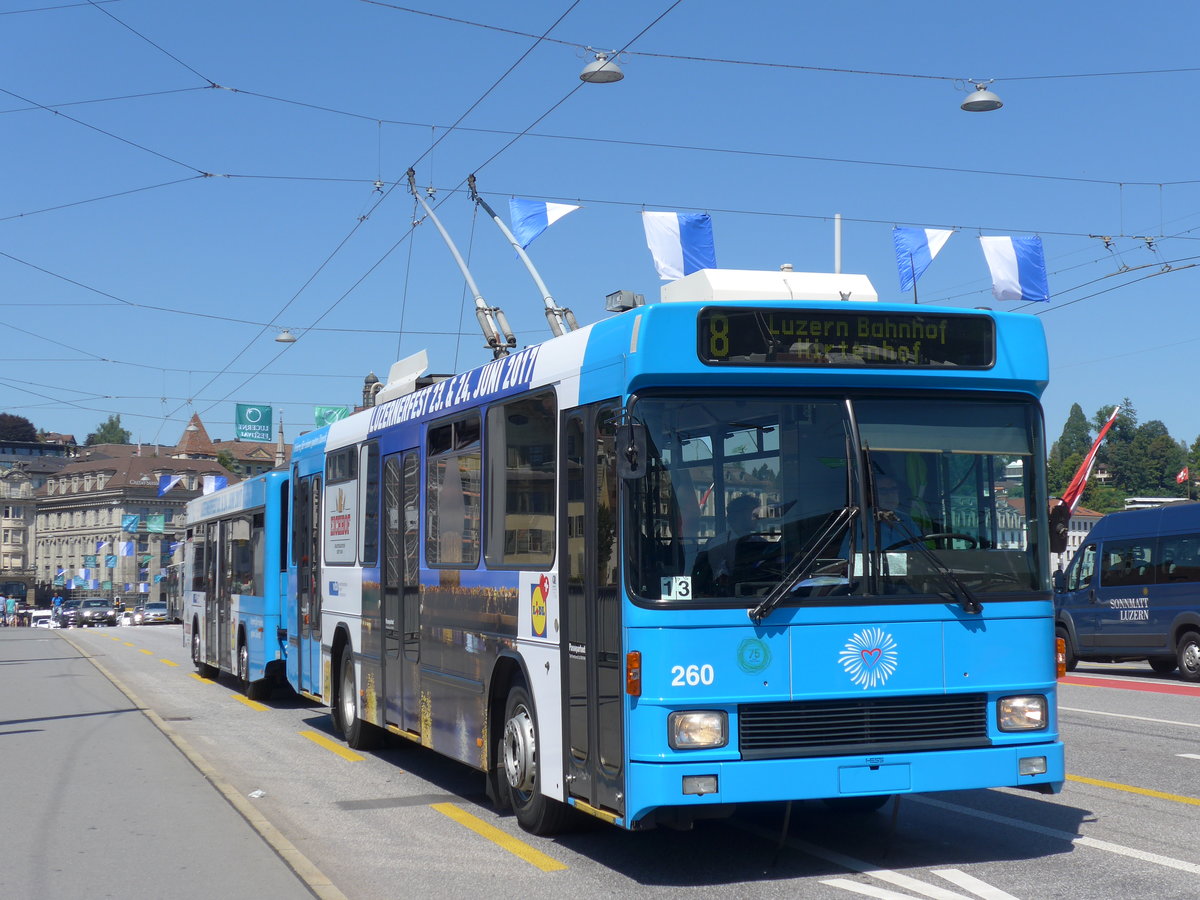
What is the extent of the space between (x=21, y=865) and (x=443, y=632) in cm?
325

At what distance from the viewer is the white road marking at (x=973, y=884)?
7.00 meters

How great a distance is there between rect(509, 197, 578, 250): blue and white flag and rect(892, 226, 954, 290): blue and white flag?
427cm

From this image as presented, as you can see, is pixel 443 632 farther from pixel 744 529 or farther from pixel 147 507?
pixel 147 507

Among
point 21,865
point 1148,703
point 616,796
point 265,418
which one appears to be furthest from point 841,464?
point 265,418

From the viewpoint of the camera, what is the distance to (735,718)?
7.27 m

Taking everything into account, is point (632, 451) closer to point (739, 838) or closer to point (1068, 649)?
point (739, 838)

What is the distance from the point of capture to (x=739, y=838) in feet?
28.6

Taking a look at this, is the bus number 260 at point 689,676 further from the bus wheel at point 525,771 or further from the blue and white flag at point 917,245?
the blue and white flag at point 917,245

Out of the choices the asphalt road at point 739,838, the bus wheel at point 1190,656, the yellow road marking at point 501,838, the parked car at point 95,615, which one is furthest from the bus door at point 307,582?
the parked car at point 95,615

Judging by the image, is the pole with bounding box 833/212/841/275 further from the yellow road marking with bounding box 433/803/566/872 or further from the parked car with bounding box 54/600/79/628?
the parked car with bounding box 54/600/79/628

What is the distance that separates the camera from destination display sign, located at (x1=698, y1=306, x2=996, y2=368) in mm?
7539

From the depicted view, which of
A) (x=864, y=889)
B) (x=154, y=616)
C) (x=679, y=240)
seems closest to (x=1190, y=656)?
(x=679, y=240)

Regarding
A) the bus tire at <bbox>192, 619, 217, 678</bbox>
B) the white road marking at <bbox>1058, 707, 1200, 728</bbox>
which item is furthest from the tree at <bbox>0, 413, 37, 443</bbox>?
the white road marking at <bbox>1058, 707, 1200, 728</bbox>

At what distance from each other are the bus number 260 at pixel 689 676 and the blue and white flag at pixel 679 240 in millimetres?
11144
